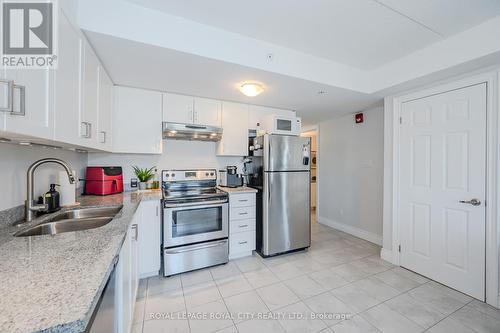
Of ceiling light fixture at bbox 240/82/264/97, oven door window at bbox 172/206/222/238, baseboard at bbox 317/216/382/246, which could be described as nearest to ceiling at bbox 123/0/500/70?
ceiling light fixture at bbox 240/82/264/97

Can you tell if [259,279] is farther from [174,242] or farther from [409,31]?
[409,31]

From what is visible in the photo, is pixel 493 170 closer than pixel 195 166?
Yes

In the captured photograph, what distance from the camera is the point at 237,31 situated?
5.86 feet

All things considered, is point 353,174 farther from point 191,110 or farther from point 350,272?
point 191,110

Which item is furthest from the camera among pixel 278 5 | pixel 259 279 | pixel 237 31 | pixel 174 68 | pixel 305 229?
pixel 305 229

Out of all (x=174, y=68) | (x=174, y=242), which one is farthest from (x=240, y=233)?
(x=174, y=68)

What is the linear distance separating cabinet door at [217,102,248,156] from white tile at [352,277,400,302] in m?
2.11

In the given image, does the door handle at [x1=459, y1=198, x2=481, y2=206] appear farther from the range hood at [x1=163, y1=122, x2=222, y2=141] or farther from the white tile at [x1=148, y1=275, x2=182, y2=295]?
the white tile at [x1=148, y1=275, x2=182, y2=295]

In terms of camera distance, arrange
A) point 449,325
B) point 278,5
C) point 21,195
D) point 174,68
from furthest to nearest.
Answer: point 174,68 < point 449,325 < point 278,5 < point 21,195

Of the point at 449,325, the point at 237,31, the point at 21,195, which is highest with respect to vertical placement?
the point at 237,31

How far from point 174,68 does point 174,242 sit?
182 centimetres

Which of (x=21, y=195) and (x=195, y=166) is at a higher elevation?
(x=195, y=166)

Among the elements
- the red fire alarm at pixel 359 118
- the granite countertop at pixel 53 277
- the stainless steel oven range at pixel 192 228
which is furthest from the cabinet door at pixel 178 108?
the red fire alarm at pixel 359 118

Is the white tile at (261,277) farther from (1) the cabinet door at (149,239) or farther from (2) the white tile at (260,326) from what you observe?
(1) the cabinet door at (149,239)
